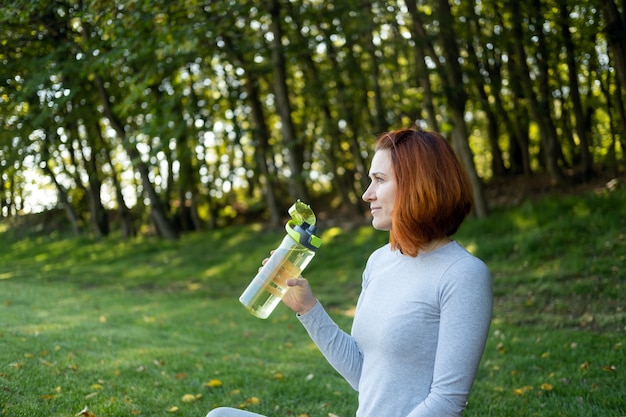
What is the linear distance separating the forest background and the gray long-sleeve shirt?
4.66 meters

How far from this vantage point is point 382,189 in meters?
2.55

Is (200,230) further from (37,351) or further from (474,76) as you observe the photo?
(37,351)

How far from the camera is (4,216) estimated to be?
286 inches

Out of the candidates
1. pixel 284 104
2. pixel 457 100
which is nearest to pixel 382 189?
pixel 457 100

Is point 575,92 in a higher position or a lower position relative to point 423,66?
lower

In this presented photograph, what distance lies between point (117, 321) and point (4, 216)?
85.6 inches

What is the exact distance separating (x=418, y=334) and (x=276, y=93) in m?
14.0

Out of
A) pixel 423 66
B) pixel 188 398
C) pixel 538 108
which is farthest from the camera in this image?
pixel 538 108

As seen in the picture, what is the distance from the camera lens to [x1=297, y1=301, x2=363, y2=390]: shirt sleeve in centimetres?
280

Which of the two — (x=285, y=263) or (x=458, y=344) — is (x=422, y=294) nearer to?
(x=458, y=344)

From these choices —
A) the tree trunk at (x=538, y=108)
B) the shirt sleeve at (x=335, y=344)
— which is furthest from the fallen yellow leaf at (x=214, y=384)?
the tree trunk at (x=538, y=108)

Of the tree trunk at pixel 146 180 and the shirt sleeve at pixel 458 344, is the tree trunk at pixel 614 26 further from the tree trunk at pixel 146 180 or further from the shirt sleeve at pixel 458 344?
the tree trunk at pixel 146 180

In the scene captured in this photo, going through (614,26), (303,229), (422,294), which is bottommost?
(422,294)

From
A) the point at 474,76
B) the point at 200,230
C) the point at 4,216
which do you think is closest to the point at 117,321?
the point at 4,216
